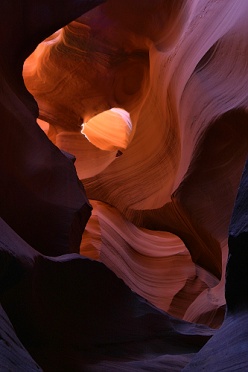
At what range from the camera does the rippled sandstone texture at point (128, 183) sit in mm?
4844

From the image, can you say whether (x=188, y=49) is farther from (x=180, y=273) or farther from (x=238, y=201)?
(x=238, y=201)

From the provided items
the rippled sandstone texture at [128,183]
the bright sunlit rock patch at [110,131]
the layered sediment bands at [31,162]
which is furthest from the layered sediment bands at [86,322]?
the bright sunlit rock patch at [110,131]

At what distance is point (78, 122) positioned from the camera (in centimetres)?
1184

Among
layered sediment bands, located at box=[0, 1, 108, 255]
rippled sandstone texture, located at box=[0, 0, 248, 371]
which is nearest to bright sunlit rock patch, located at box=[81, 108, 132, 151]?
rippled sandstone texture, located at box=[0, 0, 248, 371]

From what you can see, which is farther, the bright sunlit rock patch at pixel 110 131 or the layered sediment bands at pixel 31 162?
the bright sunlit rock patch at pixel 110 131

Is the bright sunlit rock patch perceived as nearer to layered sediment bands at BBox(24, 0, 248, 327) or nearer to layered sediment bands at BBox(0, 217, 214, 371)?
layered sediment bands at BBox(24, 0, 248, 327)

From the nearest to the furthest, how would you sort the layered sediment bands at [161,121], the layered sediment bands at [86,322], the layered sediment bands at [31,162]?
the layered sediment bands at [86,322] < the layered sediment bands at [31,162] < the layered sediment bands at [161,121]

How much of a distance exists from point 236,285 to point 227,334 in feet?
0.71

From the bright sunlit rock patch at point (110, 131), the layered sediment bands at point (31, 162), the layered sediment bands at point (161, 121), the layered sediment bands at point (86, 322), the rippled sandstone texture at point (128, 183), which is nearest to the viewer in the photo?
the layered sediment bands at point (86, 322)

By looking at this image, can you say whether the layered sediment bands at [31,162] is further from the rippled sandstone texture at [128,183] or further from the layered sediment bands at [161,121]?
the layered sediment bands at [161,121]

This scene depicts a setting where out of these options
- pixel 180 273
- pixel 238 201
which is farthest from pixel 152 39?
pixel 238 201

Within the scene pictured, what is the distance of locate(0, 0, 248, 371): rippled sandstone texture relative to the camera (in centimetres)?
484

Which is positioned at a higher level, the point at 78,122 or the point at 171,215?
the point at 78,122

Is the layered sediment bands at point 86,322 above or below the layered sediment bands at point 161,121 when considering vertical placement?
below
